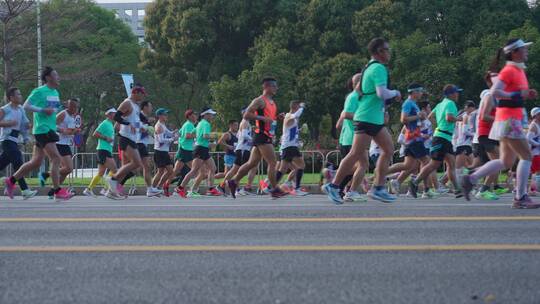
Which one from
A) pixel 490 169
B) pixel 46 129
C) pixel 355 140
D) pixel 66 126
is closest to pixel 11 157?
pixel 46 129

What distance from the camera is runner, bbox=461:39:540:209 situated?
9844 millimetres

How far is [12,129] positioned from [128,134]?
76.8 inches

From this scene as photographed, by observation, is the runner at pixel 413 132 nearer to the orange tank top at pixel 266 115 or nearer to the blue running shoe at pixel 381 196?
the orange tank top at pixel 266 115

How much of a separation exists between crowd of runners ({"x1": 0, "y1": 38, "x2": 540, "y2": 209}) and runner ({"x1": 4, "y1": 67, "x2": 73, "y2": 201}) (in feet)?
0.05

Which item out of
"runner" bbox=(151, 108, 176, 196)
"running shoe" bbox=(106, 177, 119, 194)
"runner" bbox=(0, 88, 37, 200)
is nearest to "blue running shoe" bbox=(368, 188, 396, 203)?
"running shoe" bbox=(106, 177, 119, 194)

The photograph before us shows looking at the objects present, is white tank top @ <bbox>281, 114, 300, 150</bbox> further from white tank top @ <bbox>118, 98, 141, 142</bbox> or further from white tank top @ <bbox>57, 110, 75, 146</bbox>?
white tank top @ <bbox>57, 110, 75, 146</bbox>

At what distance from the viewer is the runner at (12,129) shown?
1444 centimetres

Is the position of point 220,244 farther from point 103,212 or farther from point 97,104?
point 97,104

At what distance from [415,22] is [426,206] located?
34691 millimetres

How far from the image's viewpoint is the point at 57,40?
1387 inches

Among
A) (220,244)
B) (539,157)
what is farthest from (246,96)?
(220,244)

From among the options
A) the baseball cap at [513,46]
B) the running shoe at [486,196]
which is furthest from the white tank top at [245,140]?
the baseball cap at [513,46]

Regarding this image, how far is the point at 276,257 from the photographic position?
6.38 meters

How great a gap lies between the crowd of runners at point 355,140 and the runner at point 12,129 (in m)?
0.02
